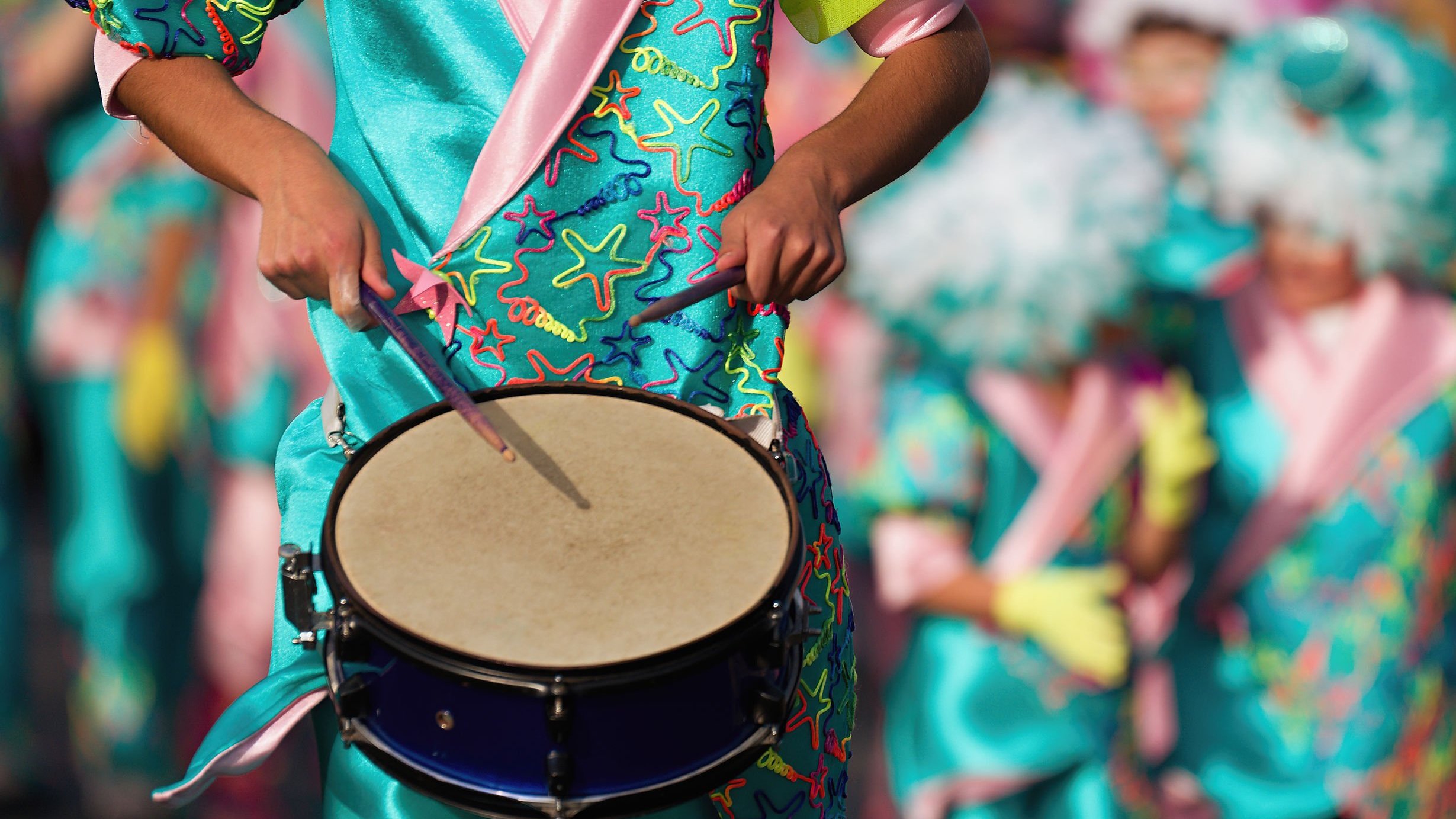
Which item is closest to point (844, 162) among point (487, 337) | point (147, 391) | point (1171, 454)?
point (487, 337)

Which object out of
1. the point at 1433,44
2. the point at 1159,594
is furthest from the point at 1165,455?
the point at 1433,44

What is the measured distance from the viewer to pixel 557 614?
135cm

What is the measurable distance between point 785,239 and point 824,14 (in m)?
0.30

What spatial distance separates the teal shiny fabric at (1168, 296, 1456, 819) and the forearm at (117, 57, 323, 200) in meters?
2.92

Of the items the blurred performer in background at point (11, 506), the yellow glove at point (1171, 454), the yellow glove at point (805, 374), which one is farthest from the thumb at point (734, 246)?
the blurred performer in background at point (11, 506)

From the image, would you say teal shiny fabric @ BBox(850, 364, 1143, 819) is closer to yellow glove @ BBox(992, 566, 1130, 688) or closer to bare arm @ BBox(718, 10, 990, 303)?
yellow glove @ BBox(992, 566, 1130, 688)

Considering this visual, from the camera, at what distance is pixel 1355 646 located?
4012mm

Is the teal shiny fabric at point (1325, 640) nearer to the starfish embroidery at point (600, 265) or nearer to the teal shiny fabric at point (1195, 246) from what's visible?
the teal shiny fabric at point (1195, 246)

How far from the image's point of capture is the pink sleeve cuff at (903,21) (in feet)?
5.63

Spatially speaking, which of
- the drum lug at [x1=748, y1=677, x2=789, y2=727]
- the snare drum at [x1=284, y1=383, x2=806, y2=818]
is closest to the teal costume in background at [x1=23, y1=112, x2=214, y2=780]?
the snare drum at [x1=284, y1=383, x2=806, y2=818]

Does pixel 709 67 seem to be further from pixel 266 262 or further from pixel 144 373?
pixel 144 373

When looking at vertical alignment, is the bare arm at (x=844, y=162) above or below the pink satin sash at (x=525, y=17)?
below

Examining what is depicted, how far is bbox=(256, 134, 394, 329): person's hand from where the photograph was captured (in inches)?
58.0

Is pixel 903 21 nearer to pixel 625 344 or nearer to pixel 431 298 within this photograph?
pixel 625 344
